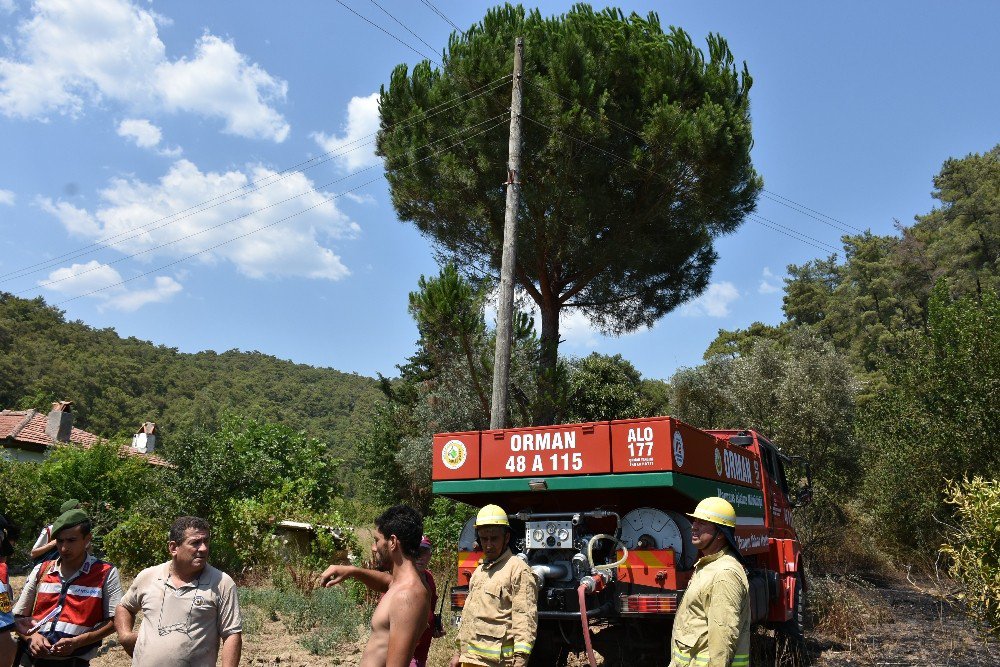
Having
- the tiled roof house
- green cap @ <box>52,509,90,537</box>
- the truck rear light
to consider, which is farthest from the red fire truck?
the tiled roof house

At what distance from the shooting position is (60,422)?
112 feet

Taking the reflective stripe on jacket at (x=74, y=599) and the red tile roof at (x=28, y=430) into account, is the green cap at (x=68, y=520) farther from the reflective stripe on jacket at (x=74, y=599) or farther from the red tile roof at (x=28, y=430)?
the red tile roof at (x=28, y=430)

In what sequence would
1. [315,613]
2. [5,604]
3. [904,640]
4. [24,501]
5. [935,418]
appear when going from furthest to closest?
[935,418], [24,501], [315,613], [904,640], [5,604]

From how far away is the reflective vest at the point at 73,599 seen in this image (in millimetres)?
4316

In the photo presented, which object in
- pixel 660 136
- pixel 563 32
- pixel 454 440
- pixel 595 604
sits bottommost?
pixel 595 604

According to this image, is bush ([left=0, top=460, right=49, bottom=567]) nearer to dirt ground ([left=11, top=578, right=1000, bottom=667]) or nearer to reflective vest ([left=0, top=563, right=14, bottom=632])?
dirt ground ([left=11, top=578, right=1000, bottom=667])

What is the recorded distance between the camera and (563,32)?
55.3ft

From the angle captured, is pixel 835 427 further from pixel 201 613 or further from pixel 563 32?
pixel 201 613

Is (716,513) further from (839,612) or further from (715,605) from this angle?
(839,612)

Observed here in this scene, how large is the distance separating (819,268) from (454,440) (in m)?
62.9

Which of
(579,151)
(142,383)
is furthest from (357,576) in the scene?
(142,383)

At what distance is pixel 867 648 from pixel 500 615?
678 cm

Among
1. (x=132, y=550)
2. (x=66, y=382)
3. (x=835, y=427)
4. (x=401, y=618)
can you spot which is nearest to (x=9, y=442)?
→ (x=132, y=550)

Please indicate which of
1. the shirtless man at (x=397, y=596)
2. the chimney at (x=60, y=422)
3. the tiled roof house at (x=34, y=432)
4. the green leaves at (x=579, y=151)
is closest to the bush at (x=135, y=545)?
the green leaves at (x=579, y=151)
